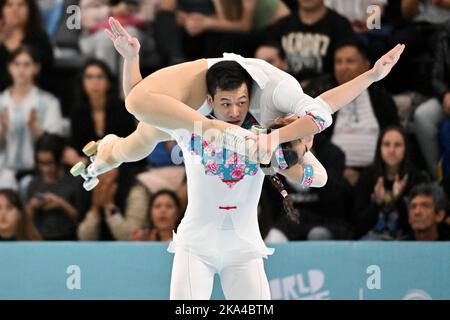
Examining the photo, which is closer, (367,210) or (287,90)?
(287,90)

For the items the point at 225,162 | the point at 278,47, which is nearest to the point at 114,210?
the point at 278,47

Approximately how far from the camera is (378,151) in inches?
268

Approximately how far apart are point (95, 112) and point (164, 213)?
3.07 ft

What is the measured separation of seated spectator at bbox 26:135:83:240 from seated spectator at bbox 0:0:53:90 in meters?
0.54

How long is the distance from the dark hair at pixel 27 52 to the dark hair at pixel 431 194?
274 centimetres

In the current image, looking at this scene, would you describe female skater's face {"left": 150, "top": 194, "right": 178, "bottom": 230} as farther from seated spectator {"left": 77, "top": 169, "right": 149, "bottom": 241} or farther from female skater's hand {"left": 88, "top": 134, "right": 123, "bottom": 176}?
female skater's hand {"left": 88, "top": 134, "right": 123, "bottom": 176}

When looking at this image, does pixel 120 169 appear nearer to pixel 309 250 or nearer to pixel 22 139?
pixel 22 139

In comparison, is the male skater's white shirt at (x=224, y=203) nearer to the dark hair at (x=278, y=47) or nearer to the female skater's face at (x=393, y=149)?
the female skater's face at (x=393, y=149)

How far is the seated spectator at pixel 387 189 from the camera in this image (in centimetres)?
664

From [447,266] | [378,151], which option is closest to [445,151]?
[378,151]

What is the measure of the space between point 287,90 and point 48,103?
3.11 meters

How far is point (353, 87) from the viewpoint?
4.77 m

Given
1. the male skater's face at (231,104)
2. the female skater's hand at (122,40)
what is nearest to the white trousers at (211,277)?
the male skater's face at (231,104)

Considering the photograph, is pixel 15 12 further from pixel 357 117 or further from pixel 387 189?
pixel 387 189
